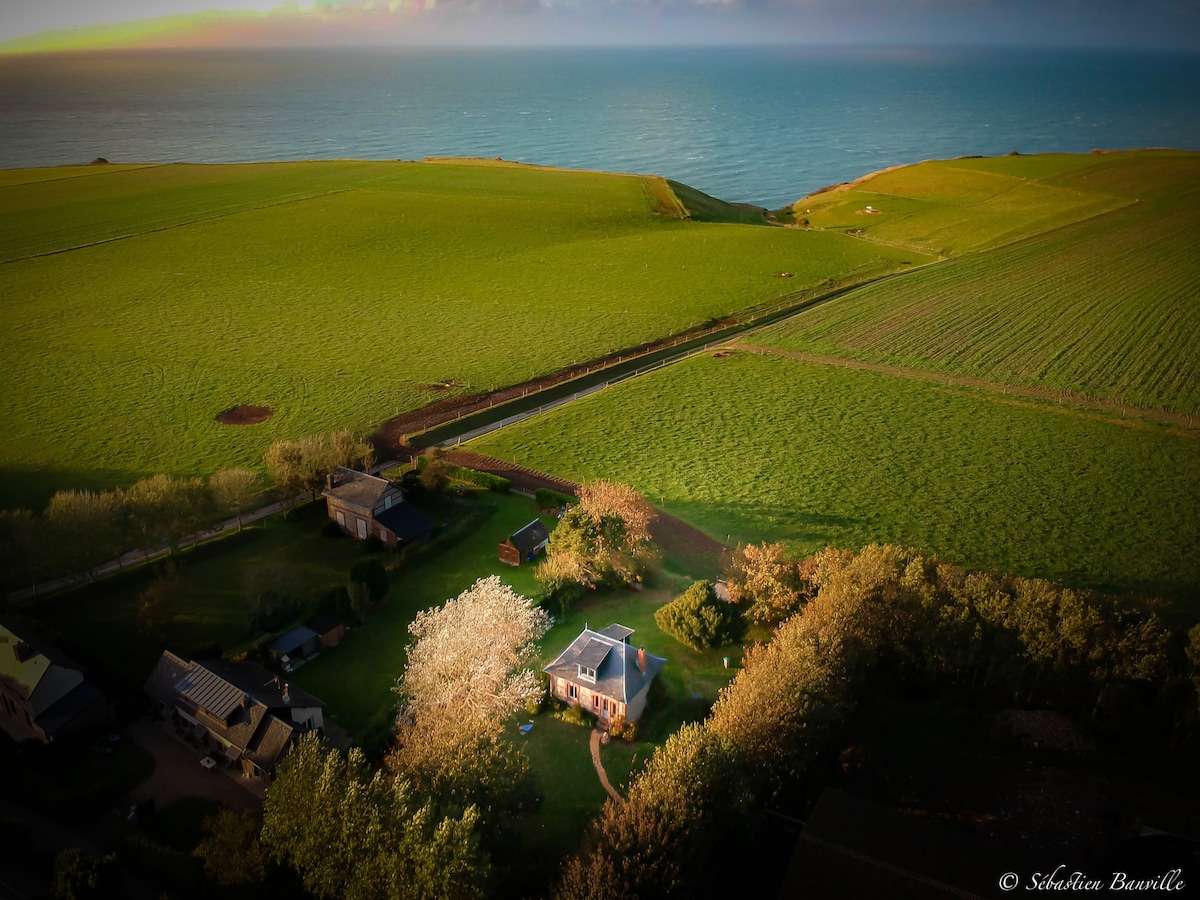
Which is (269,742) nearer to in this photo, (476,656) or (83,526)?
(476,656)

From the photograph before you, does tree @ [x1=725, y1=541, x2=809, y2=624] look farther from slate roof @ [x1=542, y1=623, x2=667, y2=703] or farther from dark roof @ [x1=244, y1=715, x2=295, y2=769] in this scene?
dark roof @ [x1=244, y1=715, x2=295, y2=769]

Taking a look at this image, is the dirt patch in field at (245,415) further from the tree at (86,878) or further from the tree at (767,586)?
the tree at (86,878)

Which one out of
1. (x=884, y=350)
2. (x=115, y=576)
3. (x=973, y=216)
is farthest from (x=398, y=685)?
(x=973, y=216)

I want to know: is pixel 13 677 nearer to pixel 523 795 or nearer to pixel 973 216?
pixel 523 795

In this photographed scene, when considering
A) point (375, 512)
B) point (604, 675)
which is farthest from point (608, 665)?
point (375, 512)

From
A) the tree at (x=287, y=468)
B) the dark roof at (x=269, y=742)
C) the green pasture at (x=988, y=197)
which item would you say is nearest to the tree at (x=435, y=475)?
the tree at (x=287, y=468)

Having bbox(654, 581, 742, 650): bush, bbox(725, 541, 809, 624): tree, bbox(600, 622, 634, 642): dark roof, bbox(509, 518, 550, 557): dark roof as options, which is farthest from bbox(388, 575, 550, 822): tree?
bbox(725, 541, 809, 624): tree
